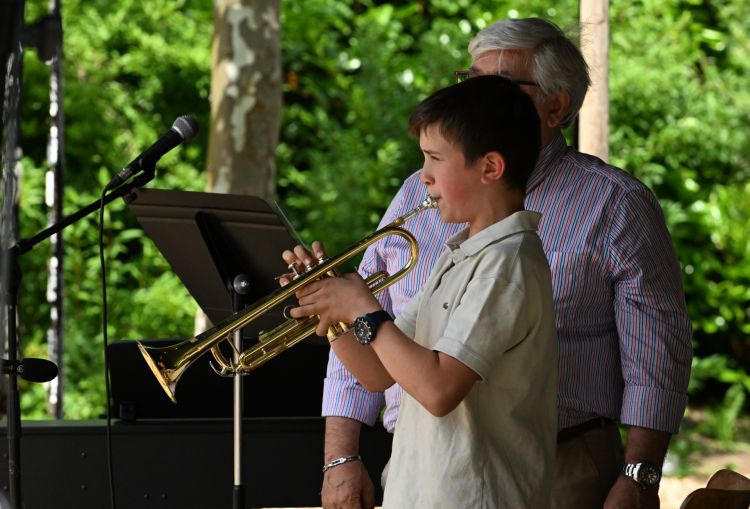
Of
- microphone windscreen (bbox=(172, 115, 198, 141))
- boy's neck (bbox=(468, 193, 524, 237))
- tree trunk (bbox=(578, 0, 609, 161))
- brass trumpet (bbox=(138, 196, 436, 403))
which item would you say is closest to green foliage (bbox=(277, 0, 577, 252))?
tree trunk (bbox=(578, 0, 609, 161))

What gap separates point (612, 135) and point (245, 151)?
8.85ft

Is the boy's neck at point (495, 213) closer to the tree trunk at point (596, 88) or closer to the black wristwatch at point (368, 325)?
the black wristwatch at point (368, 325)

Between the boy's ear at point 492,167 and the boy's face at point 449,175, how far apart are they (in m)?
0.01

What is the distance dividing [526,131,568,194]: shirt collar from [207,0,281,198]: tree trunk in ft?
10.2

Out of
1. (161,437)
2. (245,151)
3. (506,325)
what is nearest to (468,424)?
(506,325)

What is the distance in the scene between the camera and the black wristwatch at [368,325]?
6.44ft

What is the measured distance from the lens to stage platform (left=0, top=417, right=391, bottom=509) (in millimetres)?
3346

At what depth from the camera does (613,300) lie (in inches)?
98.9

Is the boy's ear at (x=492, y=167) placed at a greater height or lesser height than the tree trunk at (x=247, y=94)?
lesser

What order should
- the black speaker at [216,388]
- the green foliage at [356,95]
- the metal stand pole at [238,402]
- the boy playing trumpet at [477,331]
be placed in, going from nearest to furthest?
the boy playing trumpet at [477,331] < the metal stand pole at [238,402] < the black speaker at [216,388] < the green foliage at [356,95]

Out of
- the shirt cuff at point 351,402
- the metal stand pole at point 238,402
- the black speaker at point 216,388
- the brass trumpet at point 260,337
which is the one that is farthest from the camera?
the black speaker at point 216,388

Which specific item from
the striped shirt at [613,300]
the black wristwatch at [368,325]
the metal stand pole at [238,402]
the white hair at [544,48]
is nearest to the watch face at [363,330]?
the black wristwatch at [368,325]

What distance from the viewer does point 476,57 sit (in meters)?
2.63

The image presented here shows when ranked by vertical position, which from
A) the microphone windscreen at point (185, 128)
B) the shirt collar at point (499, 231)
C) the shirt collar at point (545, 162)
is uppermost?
the microphone windscreen at point (185, 128)
